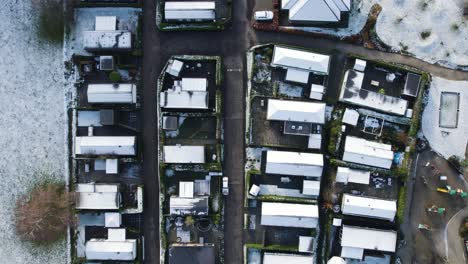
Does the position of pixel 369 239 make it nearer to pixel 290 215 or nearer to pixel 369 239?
pixel 369 239

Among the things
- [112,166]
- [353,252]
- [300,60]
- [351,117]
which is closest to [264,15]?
[300,60]

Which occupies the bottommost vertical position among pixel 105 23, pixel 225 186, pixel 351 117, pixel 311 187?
pixel 225 186

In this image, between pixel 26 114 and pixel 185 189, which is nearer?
pixel 185 189

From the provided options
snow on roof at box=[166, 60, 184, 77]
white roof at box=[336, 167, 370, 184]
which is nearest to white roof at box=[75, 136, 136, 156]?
snow on roof at box=[166, 60, 184, 77]

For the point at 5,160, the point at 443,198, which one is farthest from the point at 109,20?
the point at 443,198

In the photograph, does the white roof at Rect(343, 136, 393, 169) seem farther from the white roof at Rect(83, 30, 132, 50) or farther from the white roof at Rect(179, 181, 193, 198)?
the white roof at Rect(83, 30, 132, 50)

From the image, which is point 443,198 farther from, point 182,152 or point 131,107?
point 131,107
